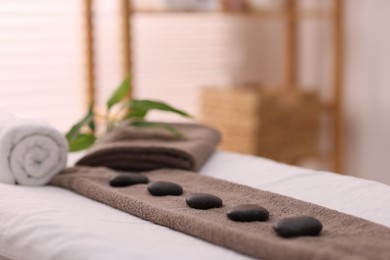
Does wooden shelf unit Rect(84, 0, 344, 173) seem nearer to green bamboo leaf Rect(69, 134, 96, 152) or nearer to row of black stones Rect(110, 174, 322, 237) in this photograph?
green bamboo leaf Rect(69, 134, 96, 152)

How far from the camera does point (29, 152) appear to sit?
170cm

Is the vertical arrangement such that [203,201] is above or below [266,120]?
above

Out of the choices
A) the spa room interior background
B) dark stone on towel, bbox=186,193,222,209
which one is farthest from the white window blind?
dark stone on towel, bbox=186,193,222,209

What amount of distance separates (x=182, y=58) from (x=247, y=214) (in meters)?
2.39

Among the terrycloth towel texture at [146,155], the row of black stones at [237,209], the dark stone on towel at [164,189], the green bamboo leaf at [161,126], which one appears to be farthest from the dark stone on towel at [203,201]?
the green bamboo leaf at [161,126]

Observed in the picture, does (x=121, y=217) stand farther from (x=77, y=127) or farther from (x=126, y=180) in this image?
(x=77, y=127)

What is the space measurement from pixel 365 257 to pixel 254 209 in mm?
254

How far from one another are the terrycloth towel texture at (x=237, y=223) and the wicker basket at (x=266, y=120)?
141 cm

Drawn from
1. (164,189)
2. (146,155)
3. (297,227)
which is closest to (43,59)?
(146,155)

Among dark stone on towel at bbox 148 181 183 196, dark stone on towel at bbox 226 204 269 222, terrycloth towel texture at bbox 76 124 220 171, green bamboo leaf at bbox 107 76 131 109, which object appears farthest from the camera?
green bamboo leaf at bbox 107 76 131 109

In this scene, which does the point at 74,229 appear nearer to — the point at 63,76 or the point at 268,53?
the point at 63,76

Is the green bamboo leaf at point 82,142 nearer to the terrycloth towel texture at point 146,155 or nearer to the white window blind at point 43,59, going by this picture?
the terrycloth towel texture at point 146,155

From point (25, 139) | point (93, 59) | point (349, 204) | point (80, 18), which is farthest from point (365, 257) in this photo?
point (80, 18)

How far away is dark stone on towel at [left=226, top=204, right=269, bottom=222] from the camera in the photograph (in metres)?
1.25
